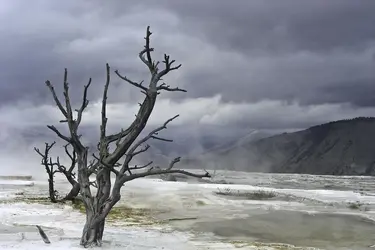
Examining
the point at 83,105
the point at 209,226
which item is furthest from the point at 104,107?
the point at 209,226

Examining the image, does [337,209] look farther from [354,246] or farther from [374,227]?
[354,246]

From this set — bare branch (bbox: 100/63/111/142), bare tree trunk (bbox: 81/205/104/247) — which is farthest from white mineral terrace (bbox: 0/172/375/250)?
bare branch (bbox: 100/63/111/142)

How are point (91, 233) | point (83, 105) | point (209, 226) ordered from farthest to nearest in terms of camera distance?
point (209, 226) < point (83, 105) < point (91, 233)

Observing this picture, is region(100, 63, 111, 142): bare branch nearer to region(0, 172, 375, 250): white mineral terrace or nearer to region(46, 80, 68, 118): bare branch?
region(46, 80, 68, 118): bare branch

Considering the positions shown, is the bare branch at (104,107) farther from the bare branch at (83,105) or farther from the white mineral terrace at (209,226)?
the white mineral terrace at (209,226)

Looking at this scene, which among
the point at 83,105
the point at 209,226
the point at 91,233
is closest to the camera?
the point at 91,233

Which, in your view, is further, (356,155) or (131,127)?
(356,155)

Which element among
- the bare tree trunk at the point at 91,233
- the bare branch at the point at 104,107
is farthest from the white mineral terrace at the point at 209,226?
the bare branch at the point at 104,107

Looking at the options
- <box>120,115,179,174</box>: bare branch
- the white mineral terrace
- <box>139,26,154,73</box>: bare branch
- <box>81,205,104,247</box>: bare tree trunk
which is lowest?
the white mineral terrace

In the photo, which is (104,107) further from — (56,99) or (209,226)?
(209,226)

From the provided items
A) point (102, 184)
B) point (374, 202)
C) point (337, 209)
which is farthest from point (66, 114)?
point (374, 202)

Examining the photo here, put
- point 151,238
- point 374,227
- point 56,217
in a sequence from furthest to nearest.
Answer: point 374,227 → point 56,217 → point 151,238

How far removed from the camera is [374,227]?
79.4ft

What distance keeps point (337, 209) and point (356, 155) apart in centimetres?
16399
